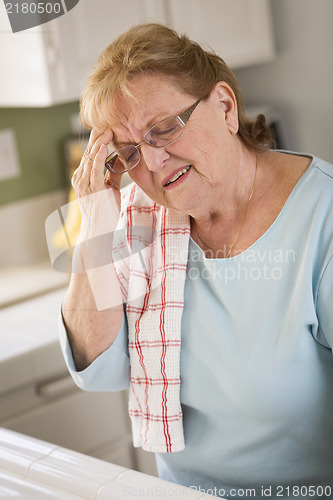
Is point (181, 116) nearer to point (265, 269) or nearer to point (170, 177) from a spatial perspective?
point (170, 177)

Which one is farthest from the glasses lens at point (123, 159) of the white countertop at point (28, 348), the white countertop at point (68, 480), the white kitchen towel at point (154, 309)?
the white countertop at point (28, 348)

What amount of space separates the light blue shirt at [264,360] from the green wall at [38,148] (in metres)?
1.35

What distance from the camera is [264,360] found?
1.14 metres

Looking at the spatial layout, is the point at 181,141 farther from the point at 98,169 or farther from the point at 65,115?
the point at 65,115

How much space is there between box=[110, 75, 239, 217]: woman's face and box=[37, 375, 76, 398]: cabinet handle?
2.81 ft

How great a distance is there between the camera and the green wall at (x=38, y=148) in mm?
2461

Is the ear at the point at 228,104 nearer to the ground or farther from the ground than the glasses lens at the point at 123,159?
farther from the ground

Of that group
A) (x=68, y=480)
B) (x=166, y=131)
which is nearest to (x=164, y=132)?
(x=166, y=131)

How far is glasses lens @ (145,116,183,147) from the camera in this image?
1.06 meters

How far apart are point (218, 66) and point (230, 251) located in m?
0.30

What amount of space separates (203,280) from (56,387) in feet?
2.55

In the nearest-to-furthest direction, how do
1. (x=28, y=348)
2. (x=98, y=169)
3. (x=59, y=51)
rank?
1. (x=98, y=169)
2. (x=28, y=348)
3. (x=59, y=51)

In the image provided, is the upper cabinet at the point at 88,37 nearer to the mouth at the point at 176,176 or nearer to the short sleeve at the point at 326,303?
the mouth at the point at 176,176

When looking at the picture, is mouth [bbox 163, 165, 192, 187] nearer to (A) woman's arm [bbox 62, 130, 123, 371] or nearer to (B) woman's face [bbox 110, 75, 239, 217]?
(B) woman's face [bbox 110, 75, 239, 217]
